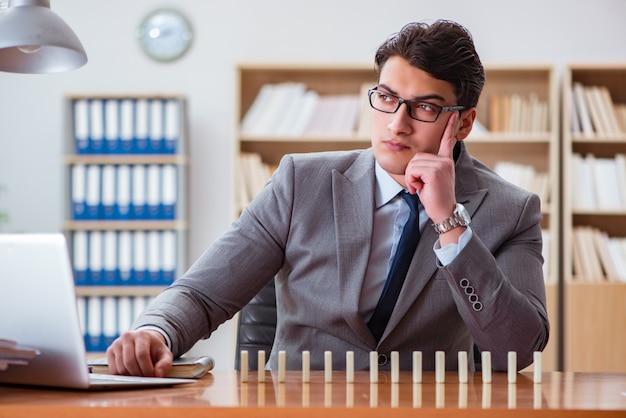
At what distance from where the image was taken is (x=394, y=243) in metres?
1.93

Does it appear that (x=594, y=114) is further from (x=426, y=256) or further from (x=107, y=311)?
(x=426, y=256)

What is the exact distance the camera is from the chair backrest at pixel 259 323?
2.04 m

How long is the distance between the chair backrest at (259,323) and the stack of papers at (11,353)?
826 mm

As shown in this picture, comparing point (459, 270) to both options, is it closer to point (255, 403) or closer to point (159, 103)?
point (255, 403)

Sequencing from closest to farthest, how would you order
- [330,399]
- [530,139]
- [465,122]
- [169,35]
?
[330,399] < [465,122] < [530,139] < [169,35]

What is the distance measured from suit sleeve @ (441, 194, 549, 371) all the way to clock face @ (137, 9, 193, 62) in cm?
349

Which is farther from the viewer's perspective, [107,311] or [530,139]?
[107,311]

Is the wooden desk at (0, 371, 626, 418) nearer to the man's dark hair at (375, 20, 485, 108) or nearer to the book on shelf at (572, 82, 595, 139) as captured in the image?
the man's dark hair at (375, 20, 485, 108)

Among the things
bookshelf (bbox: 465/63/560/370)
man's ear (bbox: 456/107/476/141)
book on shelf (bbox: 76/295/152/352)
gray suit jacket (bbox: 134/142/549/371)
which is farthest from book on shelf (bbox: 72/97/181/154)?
man's ear (bbox: 456/107/476/141)

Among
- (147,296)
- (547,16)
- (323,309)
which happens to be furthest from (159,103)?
(323,309)

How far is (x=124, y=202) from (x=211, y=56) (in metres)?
1.01

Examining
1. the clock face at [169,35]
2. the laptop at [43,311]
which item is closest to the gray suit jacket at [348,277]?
the laptop at [43,311]

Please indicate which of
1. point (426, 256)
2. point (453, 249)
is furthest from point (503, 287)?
point (426, 256)

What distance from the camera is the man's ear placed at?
199 centimetres
